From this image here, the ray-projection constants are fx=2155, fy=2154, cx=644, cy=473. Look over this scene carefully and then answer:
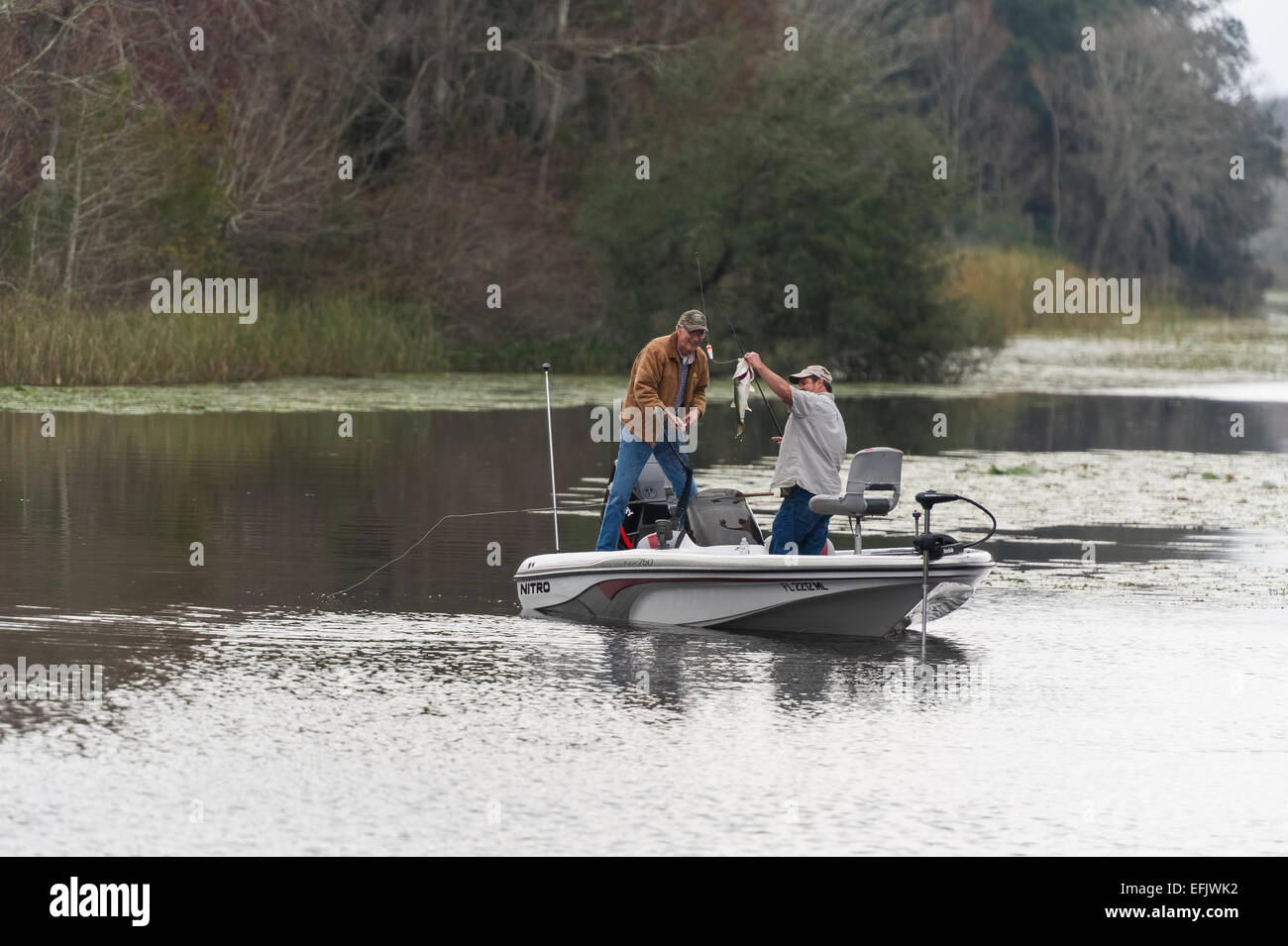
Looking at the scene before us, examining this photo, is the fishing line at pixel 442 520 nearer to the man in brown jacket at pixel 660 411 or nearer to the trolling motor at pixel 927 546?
the man in brown jacket at pixel 660 411

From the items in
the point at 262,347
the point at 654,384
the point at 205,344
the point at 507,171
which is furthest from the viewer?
the point at 507,171

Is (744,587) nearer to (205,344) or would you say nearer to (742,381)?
(742,381)

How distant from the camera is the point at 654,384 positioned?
1328 centimetres

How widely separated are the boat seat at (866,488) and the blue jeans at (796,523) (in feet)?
0.79

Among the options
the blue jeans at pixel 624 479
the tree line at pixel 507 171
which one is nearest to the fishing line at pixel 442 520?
the blue jeans at pixel 624 479

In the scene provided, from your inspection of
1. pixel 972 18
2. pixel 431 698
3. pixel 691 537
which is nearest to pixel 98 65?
pixel 691 537

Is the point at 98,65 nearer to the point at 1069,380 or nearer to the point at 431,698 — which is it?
the point at 1069,380

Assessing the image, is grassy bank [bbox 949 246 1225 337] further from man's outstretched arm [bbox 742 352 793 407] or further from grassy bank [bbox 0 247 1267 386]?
man's outstretched arm [bbox 742 352 793 407]

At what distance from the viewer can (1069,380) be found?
45.7 metres

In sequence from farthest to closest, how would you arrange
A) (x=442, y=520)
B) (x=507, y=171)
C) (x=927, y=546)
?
(x=507, y=171)
(x=442, y=520)
(x=927, y=546)

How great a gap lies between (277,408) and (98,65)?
10.9m

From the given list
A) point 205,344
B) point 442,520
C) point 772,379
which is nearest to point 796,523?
point 772,379

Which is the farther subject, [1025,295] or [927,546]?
[1025,295]

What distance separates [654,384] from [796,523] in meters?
1.24
